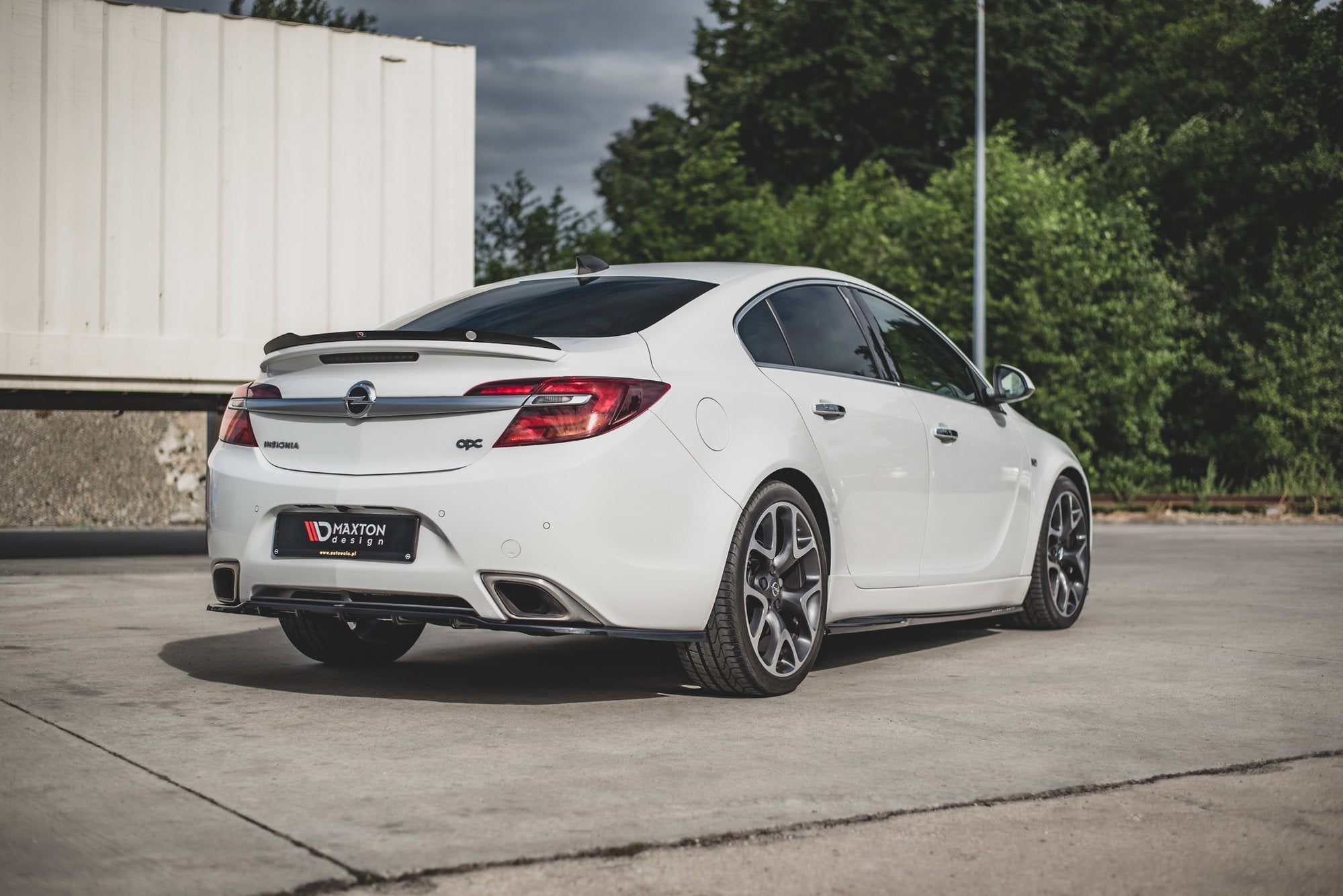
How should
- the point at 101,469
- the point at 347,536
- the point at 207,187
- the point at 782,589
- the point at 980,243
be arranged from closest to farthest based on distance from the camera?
the point at 347,536, the point at 782,589, the point at 207,187, the point at 101,469, the point at 980,243

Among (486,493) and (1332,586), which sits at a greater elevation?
(486,493)

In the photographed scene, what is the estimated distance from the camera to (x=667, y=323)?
5398mm

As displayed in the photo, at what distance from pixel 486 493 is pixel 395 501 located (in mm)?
322

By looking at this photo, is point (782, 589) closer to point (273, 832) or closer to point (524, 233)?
point (273, 832)

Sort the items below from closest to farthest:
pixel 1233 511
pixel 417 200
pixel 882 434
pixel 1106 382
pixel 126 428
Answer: pixel 882 434
pixel 417 200
pixel 126 428
pixel 1233 511
pixel 1106 382

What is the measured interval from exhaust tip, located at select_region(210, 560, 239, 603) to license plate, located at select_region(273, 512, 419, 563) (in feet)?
0.73

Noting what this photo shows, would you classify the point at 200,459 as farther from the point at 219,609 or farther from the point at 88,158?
the point at 219,609

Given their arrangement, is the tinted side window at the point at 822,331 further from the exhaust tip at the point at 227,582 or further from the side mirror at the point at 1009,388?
the exhaust tip at the point at 227,582

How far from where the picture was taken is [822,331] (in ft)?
20.5

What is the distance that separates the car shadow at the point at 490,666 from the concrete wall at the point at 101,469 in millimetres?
13702

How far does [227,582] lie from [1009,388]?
375 centimetres

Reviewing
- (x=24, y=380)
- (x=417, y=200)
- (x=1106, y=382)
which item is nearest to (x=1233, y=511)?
(x=1106, y=382)

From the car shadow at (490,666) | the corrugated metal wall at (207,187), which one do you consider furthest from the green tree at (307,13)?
the car shadow at (490,666)

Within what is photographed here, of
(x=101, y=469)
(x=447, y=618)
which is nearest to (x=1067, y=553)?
(x=447, y=618)
